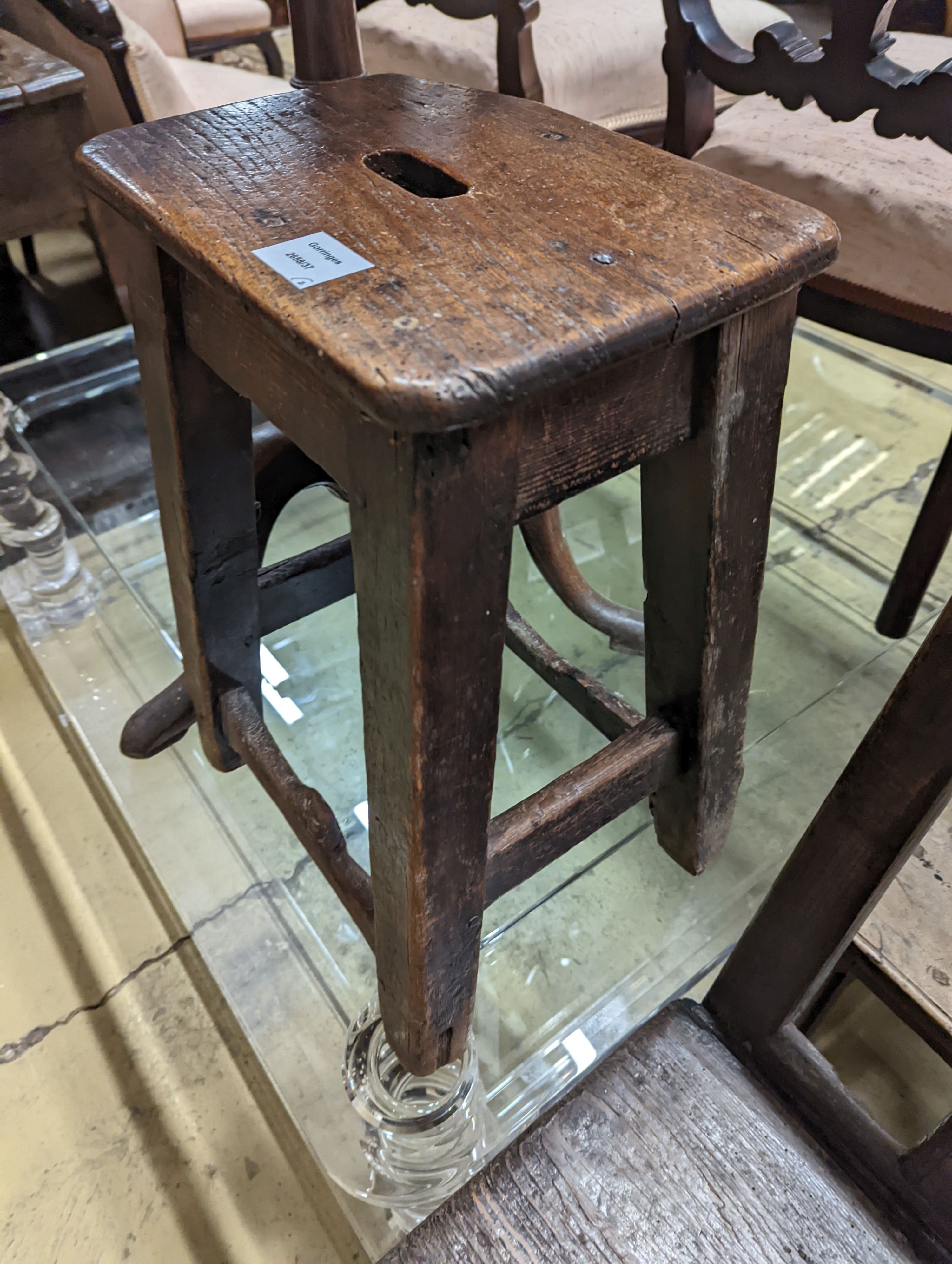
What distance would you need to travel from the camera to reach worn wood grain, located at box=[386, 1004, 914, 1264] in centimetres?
63

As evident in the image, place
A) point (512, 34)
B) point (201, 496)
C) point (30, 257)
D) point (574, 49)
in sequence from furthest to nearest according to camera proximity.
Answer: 1. point (30, 257)
2. point (574, 49)
3. point (512, 34)
4. point (201, 496)

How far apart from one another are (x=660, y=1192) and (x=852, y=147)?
110 cm

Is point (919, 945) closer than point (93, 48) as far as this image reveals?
Yes

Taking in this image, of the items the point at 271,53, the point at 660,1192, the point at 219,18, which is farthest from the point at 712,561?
the point at 271,53

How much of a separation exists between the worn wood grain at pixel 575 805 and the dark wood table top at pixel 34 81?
1.19 metres

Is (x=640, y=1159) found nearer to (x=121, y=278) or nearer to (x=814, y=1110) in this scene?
(x=814, y=1110)

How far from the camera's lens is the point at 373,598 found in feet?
1.68

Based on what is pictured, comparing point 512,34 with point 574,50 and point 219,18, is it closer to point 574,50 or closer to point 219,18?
point 574,50

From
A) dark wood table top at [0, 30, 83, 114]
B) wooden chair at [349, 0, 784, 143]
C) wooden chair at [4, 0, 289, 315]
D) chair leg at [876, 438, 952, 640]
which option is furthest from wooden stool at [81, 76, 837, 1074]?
wooden chair at [349, 0, 784, 143]

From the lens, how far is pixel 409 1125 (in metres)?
0.82

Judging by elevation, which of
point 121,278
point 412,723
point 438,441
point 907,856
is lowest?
point 121,278

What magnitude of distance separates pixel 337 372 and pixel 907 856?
0.48m

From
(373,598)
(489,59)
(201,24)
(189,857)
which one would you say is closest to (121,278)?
(489,59)

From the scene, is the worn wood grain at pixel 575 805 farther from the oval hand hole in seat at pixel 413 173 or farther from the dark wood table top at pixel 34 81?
the dark wood table top at pixel 34 81
